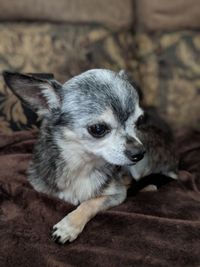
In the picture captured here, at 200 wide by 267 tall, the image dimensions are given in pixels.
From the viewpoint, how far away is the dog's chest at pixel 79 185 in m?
1.57

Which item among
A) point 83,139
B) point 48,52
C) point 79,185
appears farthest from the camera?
point 48,52

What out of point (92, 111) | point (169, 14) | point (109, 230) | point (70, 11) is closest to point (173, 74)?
point (169, 14)

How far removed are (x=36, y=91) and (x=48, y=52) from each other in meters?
0.62

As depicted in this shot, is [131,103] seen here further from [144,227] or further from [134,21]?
[134,21]

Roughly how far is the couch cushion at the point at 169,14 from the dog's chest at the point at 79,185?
974 millimetres

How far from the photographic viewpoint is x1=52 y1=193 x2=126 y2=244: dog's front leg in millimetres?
1347

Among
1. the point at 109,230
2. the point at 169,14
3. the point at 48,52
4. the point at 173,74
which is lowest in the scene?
the point at 109,230

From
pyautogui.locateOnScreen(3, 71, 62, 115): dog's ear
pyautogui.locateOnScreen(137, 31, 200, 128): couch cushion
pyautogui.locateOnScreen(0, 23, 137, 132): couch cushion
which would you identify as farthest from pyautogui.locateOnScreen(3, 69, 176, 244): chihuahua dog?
pyautogui.locateOnScreen(137, 31, 200, 128): couch cushion

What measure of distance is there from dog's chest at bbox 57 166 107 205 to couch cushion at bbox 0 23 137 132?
0.59 meters

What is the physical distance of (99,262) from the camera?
125cm

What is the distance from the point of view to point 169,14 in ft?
6.95

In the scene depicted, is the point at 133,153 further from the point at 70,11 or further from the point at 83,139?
the point at 70,11

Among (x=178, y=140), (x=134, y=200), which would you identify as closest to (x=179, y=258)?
(x=134, y=200)

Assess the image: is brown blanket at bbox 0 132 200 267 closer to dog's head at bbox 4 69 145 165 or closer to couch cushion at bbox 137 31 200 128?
dog's head at bbox 4 69 145 165
